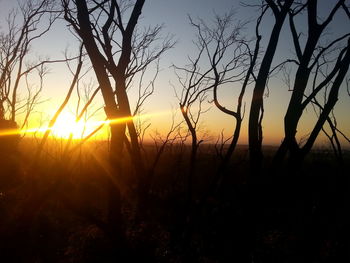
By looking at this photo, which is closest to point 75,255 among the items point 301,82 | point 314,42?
point 301,82

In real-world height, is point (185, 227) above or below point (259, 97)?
below

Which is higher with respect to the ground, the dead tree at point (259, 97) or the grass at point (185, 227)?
the dead tree at point (259, 97)

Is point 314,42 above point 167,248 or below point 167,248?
above

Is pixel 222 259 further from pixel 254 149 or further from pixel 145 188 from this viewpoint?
pixel 254 149

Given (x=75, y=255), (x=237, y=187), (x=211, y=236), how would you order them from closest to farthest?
(x=75, y=255) < (x=211, y=236) < (x=237, y=187)

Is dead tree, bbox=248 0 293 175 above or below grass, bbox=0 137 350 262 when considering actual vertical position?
above

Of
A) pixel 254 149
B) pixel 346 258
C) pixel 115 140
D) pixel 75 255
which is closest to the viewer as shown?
pixel 115 140

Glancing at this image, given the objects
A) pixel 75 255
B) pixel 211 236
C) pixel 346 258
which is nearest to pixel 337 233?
pixel 346 258

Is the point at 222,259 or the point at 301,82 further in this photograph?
the point at 222,259

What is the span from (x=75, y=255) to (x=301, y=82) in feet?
18.5

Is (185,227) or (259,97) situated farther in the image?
(185,227)

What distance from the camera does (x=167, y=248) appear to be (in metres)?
7.47

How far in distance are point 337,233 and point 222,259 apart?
369 cm

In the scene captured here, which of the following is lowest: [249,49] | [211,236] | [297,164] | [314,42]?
[211,236]
